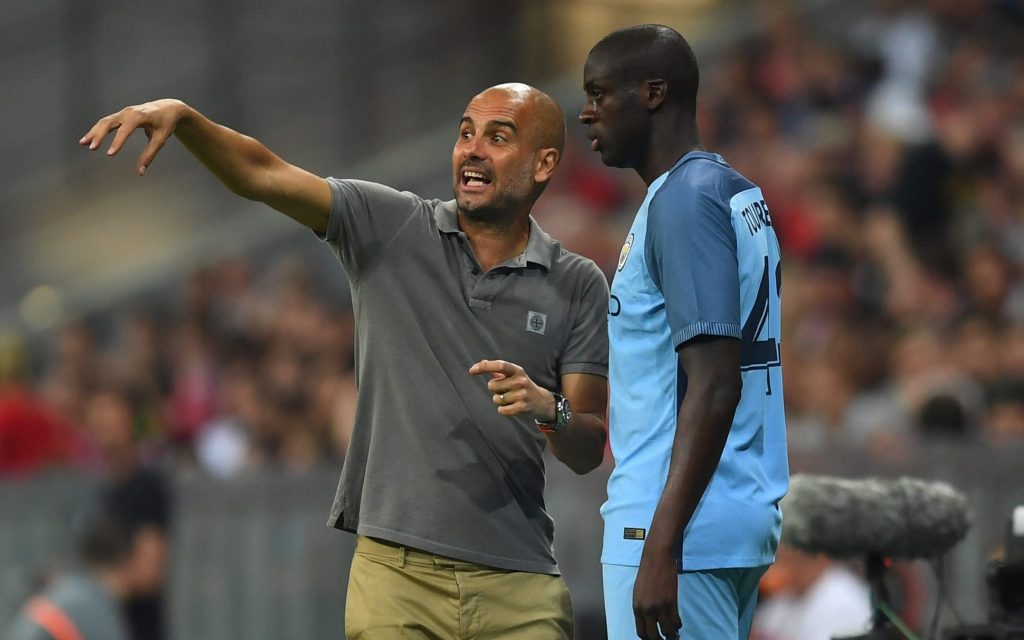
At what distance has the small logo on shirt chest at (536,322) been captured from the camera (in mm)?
4336

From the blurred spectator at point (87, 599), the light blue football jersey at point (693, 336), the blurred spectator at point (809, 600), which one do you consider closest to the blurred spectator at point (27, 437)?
the blurred spectator at point (87, 599)

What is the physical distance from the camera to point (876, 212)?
10.0m


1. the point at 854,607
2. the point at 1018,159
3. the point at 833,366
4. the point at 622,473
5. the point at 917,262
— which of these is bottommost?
the point at 854,607

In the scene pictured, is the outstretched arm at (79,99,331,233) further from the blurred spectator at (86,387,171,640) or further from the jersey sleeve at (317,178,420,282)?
the blurred spectator at (86,387,171,640)

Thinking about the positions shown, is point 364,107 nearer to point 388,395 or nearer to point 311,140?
point 311,140

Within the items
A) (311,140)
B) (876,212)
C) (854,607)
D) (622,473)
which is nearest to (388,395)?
(622,473)

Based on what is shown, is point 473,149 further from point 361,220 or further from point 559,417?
point 559,417

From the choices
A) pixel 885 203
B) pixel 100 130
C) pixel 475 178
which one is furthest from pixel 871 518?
pixel 885 203

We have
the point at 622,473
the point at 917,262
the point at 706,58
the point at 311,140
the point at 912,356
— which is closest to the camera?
the point at 622,473

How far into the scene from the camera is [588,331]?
4.39 meters

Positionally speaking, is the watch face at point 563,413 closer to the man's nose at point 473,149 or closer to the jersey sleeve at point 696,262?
the jersey sleeve at point 696,262

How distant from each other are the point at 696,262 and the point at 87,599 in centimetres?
377

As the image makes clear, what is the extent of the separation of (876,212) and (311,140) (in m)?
7.43

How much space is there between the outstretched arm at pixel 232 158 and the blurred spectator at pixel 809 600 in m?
2.78
